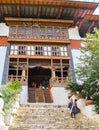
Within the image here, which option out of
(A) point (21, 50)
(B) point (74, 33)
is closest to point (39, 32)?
(A) point (21, 50)

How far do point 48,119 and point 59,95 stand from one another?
7.36 metres

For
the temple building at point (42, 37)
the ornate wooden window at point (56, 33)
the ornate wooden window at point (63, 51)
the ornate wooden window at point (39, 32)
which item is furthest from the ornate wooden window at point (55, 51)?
the ornate wooden window at point (56, 33)

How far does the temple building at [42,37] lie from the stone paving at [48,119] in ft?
19.5

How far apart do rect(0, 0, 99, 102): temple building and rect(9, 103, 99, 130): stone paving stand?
5.95m

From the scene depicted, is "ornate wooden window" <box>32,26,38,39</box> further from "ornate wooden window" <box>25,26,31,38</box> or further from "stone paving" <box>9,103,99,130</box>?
"stone paving" <box>9,103,99,130</box>

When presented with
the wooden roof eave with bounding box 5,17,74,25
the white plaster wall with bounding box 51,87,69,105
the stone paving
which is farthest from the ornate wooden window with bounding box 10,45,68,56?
the stone paving

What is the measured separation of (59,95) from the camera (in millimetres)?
17234

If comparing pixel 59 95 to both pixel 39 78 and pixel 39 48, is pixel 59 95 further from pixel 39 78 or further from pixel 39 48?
pixel 39 78

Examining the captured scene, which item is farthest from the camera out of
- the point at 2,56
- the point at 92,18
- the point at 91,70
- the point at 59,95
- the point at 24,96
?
the point at 92,18

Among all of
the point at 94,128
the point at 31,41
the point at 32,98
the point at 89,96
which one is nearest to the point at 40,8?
the point at 31,41

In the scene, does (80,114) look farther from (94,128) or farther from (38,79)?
(38,79)

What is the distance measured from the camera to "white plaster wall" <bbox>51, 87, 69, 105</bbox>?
1681cm

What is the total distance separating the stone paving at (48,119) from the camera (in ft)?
28.9

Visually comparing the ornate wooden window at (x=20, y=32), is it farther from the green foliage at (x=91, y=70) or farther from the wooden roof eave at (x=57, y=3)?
the green foliage at (x=91, y=70)
